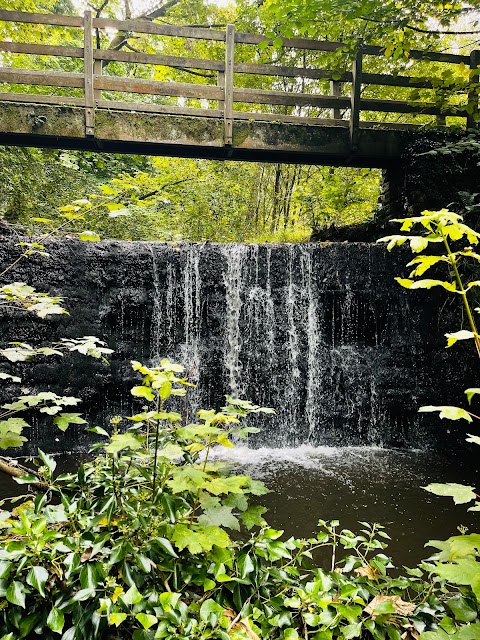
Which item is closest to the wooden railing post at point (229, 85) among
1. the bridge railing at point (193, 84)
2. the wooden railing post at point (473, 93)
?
the bridge railing at point (193, 84)

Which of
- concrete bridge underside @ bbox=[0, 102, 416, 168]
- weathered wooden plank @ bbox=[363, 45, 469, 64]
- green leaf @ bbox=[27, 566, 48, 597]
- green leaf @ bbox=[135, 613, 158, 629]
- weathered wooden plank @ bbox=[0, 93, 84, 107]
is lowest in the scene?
green leaf @ bbox=[135, 613, 158, 629]

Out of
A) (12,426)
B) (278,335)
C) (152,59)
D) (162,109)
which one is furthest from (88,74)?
(12,426)

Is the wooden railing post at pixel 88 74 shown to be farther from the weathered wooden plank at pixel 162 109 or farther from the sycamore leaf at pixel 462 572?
the sycamore leaf at pixel 462 572

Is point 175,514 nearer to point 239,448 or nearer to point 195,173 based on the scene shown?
point 239,448

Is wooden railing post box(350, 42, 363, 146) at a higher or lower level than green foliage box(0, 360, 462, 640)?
higher

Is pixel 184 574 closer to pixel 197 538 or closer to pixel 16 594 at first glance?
pixel 197 538

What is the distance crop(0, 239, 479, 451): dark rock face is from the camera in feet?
20.5

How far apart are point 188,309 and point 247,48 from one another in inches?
304

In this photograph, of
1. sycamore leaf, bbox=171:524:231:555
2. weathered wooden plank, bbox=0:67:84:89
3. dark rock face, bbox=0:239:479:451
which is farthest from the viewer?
dark rock face, bbox=0:239:479:451

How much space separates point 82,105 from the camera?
5754 mm

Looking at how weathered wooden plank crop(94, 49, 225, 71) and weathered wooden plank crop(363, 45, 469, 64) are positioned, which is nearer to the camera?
weathered wooden plank crop(94, 49, 225, 71)

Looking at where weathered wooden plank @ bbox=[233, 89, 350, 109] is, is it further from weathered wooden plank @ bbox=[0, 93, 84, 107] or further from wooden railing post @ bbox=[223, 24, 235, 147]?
weathered wooden plank @ bbox=[0, 93, 84, 107]

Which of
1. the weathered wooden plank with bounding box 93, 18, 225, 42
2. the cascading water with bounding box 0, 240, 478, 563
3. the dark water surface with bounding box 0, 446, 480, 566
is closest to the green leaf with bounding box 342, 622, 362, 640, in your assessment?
the dark water surface with bounding box 0, 446, 480, 566

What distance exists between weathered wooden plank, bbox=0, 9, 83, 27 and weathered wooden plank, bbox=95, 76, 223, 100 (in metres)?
0.77
